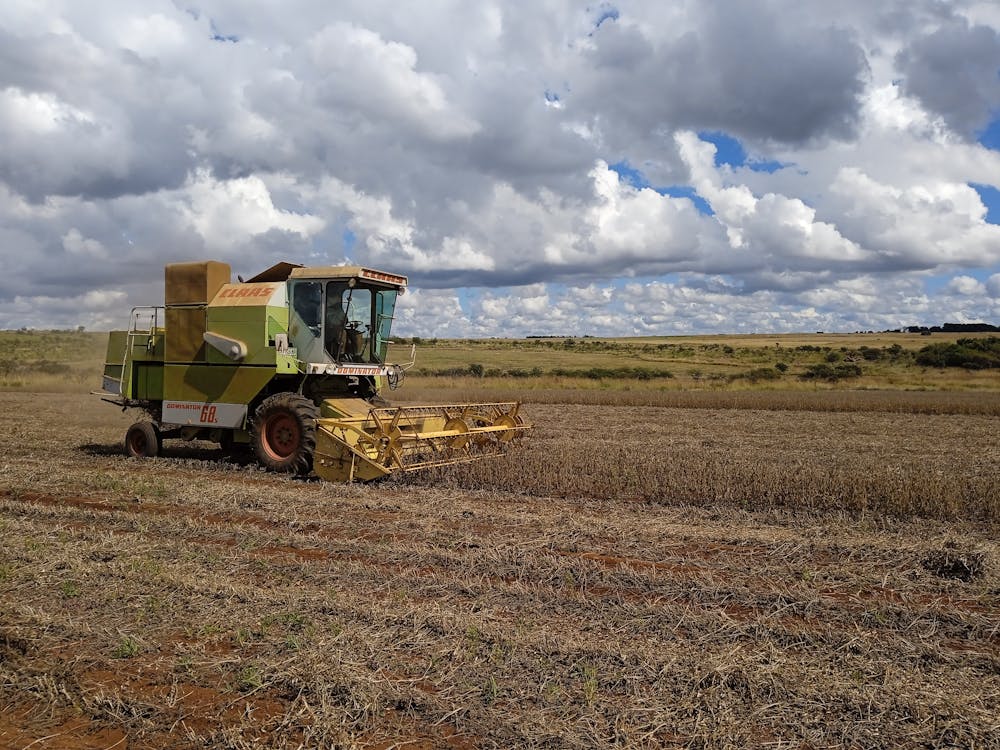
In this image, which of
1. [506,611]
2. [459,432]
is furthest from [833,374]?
[506,611]

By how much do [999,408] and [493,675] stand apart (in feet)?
77.1

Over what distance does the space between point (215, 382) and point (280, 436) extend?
162cm

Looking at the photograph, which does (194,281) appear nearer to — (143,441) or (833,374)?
(143,441)

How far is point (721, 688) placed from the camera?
3990mm

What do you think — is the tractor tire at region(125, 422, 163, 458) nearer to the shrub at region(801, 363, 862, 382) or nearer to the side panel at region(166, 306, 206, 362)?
the side panel at region(166, 306, 206, 362)

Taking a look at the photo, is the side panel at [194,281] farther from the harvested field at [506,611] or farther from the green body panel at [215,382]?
the harvested field at [506,611]

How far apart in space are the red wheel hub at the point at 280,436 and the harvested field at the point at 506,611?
93 cm

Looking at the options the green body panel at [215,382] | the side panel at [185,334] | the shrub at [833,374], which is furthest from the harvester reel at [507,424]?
the shrub at [833,374]

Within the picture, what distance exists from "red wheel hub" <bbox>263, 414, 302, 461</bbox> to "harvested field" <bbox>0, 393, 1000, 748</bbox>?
929 millimetres

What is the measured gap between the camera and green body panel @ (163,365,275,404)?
11289mm

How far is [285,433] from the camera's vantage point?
1085cm

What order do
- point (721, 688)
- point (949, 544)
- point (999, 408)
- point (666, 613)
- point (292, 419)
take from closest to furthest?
point (721, 688)
point (666, 613)
point (949, 544)
point (292, 419)
point (999, 408)

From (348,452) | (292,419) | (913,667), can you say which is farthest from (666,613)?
(292,419)

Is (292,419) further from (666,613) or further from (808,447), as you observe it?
(808,447)
